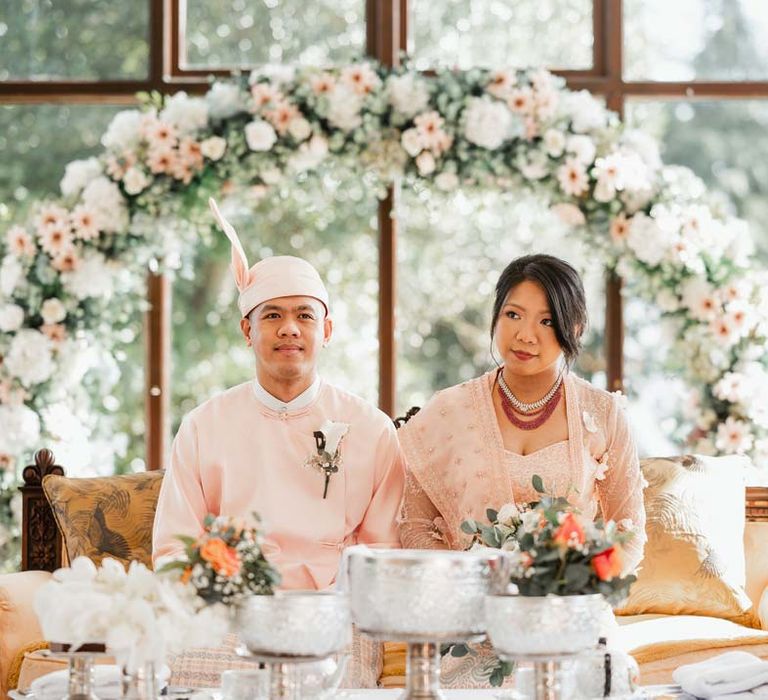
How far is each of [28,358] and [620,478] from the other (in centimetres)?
235

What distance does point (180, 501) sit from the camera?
11.0 ft

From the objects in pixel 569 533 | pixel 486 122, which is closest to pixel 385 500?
pixel 569 533

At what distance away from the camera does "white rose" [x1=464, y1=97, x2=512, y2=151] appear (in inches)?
184

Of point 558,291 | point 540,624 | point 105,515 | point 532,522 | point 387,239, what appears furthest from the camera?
point 387,239

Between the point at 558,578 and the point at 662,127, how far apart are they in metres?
3.45

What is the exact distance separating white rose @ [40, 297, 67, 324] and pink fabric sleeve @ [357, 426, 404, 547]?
1750 mm

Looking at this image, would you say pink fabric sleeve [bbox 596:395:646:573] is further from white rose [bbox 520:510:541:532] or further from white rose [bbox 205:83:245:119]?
white rose [bbox 205:83:245:119]

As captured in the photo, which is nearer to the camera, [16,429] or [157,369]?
[16,429]

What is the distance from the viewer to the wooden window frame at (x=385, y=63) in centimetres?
498

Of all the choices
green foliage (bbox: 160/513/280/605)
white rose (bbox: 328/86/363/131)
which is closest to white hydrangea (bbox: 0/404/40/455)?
white rose (bbox: 328/86/363/131)

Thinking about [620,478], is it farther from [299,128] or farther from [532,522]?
[299,128]

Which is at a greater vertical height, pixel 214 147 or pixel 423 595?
pixel 214 147

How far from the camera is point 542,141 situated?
15.6ft

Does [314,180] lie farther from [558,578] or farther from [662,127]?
[558,578]
